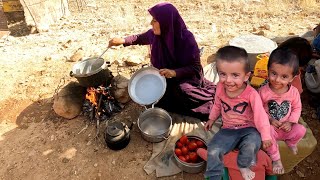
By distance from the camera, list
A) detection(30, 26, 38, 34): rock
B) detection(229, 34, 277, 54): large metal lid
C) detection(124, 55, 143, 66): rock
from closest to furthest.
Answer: detection(229, 34, 277, 54): large metal lid
detection(124, 55, 143, 66): rock
detection(30, 26, 38, 34): rock

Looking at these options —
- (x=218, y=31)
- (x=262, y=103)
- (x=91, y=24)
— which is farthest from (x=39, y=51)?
(x=262, y=103)

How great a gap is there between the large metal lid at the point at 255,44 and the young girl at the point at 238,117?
200cm

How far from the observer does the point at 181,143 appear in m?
3.27

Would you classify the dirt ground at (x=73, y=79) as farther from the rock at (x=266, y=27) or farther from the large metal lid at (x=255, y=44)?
the large metal lid at (x=255, y=44)

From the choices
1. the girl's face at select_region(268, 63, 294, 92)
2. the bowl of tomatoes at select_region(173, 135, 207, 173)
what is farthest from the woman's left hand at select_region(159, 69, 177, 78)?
the girl's face at select_region(268, 63, 294, 92)

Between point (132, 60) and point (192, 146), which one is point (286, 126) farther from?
point (132, 60)

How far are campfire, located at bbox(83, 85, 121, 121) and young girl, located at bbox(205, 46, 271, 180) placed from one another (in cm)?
181

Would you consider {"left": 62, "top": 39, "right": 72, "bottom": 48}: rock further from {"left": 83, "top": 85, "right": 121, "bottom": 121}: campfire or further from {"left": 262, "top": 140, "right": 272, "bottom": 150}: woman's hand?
{"left": 262, "top": 140, "right": 272, "bottom": 150}: woman's hand

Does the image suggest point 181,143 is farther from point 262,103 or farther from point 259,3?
point 259,3

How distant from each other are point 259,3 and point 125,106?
14.9 feet

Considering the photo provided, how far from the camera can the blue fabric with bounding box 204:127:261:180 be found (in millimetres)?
2432

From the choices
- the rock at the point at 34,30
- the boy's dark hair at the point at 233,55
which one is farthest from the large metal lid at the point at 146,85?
the rock at the point at 34,30

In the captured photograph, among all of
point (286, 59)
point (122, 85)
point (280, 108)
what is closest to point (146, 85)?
point (122, 85)

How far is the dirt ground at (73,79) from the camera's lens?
11.3 ft
